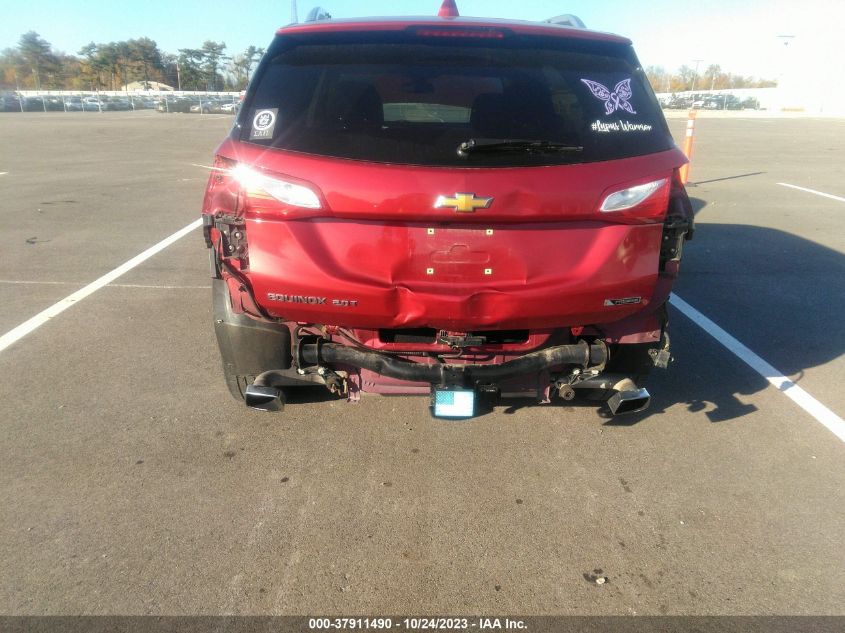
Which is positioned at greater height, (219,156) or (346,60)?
(346,60)

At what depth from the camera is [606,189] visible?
2713 millimetres

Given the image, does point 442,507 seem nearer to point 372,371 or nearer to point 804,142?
point 372,371

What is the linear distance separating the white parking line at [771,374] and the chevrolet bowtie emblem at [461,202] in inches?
104

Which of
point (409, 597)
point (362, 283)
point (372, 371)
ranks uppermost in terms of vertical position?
point (362, 283)

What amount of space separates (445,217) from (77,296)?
177 inches

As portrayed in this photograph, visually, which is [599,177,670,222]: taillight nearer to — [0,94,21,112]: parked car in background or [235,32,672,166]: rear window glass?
[235,32,672,166]: rear window glass

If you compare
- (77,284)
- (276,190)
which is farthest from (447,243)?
(77,284)

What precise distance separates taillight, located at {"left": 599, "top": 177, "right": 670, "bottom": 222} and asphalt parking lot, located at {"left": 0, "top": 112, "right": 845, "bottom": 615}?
1329mm

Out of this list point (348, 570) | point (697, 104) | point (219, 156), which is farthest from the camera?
point (697, 104)

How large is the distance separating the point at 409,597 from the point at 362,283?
4.06 ft

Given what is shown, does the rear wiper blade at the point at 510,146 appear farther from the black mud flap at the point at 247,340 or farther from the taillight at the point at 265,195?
the black mud flap at the point at 247,340

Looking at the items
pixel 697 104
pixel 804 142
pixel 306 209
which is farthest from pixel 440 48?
pixel 697 104

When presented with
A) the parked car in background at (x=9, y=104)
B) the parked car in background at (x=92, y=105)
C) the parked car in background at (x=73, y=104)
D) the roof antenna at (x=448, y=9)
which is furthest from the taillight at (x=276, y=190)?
the parked car in background at (x=73, y=104)

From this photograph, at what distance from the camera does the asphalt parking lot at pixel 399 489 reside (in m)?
2.54
